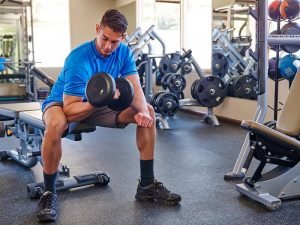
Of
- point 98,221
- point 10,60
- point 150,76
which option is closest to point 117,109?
point 98,221

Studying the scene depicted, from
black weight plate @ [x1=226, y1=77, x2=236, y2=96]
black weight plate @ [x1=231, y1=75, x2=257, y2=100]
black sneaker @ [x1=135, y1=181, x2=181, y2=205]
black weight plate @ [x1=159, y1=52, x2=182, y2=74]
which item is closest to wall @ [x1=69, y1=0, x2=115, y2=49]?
black weight plate @ [x1=159, y1=52, x2=182, y2=74]

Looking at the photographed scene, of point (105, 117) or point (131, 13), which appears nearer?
point (105, 117)

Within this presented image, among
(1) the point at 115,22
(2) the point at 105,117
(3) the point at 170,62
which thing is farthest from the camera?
(3) the point at 170,62

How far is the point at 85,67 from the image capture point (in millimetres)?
2119

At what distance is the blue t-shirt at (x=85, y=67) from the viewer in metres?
2.06

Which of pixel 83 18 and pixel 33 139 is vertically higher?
pixel 83 18

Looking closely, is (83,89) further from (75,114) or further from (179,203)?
(179,203)

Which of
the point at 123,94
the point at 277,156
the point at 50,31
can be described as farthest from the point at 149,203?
the point at 50,31

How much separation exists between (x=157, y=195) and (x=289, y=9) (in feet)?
5.46

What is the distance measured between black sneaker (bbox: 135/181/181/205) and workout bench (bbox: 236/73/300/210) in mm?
459

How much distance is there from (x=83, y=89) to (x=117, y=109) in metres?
0.22

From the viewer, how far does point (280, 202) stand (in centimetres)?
220

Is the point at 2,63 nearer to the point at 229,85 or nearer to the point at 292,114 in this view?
the point at 229,85

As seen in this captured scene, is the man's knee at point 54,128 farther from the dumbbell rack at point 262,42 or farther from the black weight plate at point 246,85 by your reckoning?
the black weight plate at point 246,85
